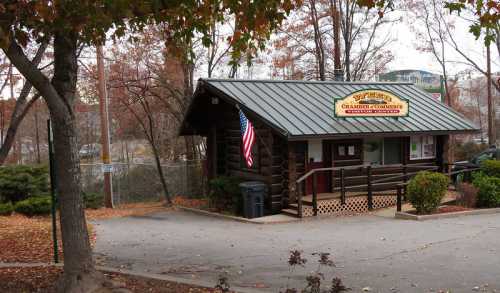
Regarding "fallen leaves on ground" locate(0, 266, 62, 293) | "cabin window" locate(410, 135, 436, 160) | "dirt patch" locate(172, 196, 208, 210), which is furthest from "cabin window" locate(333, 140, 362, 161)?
"fallen leaves on ground" locate(0, 266, 62, 293)

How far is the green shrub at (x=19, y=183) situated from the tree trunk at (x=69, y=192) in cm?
1346

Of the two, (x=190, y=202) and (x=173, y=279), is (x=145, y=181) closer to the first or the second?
(x=190, y=202)

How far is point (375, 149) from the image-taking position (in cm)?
1867

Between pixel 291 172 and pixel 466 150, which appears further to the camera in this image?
pixel 466 150

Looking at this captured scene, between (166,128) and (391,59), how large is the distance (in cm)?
1609

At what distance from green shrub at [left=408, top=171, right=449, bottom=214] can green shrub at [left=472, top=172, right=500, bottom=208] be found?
1712mm

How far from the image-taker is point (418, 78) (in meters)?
52.3

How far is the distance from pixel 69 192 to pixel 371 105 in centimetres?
1296

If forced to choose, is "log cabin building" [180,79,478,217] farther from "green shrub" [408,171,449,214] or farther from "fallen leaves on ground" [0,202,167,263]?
"fallen leaves on ground" [0,202,167,263]

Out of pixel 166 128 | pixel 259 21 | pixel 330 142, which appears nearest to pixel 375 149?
pixel 330 142

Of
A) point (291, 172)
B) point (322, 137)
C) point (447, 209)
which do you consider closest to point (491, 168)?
point (447, 209)

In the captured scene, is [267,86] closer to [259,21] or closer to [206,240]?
[206,240]

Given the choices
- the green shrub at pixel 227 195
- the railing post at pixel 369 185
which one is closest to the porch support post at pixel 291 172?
the green shrub at pixel 227 195

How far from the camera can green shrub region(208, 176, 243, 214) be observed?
16953 millimetres
